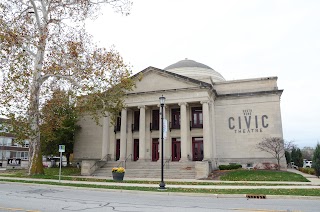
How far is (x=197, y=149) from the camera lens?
108 feet

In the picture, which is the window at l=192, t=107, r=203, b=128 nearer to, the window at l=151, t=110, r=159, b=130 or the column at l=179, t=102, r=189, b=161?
the column at l=179, t=102, r=189, b=161

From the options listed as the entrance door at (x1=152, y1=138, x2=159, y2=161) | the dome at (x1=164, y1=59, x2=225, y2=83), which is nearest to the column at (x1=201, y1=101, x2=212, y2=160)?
the entrance door at (x1=152, y1=138, x2=159, y2=161)

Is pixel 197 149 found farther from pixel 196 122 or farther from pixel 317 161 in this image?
pixel 317 161

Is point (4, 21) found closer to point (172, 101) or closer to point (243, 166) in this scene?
point (172, 101)

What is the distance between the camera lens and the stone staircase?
25938mm

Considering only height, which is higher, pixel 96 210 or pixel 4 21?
pixel 4 21

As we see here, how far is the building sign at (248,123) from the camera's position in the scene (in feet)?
105

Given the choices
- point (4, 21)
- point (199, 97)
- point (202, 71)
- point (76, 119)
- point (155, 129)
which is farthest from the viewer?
point (202, 71)

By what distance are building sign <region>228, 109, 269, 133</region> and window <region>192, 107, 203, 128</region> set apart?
3.47m

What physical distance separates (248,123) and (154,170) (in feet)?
41.4

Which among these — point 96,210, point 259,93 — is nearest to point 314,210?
point 96,210

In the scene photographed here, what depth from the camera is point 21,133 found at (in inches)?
935

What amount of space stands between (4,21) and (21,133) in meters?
9.27

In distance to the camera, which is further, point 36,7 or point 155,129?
point 155,129
